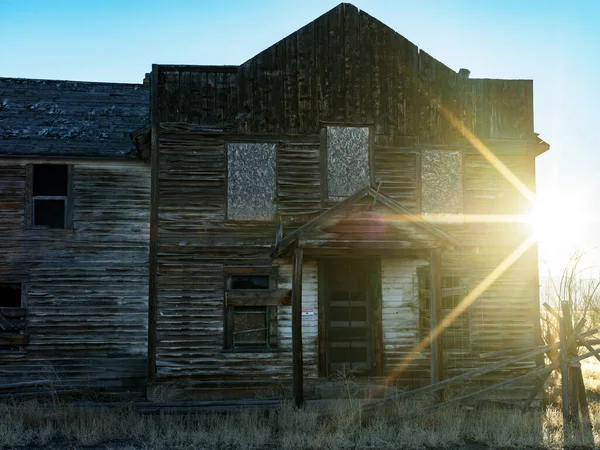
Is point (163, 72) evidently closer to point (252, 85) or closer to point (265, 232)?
point (252, 85)

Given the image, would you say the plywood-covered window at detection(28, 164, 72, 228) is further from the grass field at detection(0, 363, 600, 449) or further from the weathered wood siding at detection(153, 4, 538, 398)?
the grass field at detection(0, 363, 600, 449)

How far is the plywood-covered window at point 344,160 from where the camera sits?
49.2 ft

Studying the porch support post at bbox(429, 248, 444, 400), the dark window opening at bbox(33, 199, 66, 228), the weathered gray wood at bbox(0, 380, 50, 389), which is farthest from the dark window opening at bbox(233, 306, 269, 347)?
the dark window opening at bbox(33, 199, 66, 228)

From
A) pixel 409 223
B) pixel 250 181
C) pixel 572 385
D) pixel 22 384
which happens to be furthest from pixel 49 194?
pixel 572 385

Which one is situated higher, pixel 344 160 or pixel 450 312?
pixel 344 160

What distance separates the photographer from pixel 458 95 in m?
15.6

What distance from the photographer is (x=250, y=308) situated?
14.7 m

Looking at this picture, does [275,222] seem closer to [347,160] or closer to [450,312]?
[347,160]

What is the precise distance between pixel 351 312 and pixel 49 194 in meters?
8.30

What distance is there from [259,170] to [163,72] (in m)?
2.75

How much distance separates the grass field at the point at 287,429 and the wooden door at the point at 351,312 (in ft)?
7.94

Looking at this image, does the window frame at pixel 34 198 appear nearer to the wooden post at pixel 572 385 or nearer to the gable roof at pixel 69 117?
the gable roof at pixel 69 117

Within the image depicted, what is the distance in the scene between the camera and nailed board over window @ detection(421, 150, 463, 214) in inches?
604

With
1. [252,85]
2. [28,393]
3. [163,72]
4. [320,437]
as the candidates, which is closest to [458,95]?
[252,85]
